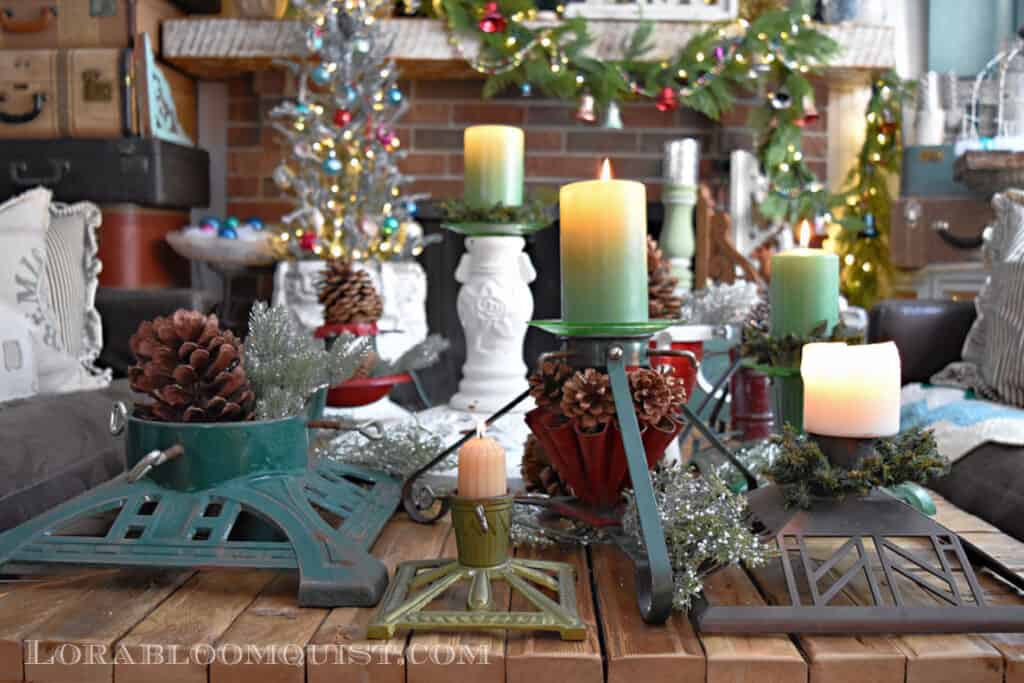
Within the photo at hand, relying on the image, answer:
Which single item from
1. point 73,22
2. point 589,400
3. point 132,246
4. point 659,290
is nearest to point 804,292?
point 659,290

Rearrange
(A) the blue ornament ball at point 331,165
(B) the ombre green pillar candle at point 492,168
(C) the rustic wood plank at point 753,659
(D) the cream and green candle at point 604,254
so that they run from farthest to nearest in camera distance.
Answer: (A) the blue ornament ball at point 331,165 < (B) the ombre green pillar candle at point 492,168 < (D) the cream and green candle at point 604,254 < (C) the rustic wood plank at point 753,659

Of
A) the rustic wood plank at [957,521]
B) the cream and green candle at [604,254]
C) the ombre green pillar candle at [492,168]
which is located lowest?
the rustic wood plank at [957,521]

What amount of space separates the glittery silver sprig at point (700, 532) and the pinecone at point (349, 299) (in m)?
0.70

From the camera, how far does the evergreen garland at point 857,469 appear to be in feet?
2.23

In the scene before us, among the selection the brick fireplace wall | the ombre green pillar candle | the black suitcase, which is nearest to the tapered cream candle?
the ombre green pillar candle

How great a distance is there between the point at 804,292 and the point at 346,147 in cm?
209

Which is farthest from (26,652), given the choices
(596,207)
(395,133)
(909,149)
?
(909,149)

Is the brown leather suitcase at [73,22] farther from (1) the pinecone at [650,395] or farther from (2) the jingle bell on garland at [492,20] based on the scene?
(1) the pinecone at [650,395]

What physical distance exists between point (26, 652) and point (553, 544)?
1.26 feet

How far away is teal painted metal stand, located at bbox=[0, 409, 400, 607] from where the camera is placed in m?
0.66

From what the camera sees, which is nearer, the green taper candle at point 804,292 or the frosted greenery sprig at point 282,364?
the frosted greenery sprig at point 282,364

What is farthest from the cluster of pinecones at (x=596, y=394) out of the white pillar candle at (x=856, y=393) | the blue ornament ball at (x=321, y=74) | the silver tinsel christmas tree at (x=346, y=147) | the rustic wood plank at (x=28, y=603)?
the blue ornament ball at (x=321, y=74)

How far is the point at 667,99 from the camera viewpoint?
294 centimetres

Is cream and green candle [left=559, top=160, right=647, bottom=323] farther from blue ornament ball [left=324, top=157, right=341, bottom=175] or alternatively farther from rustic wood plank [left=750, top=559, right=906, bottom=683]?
blue ornament ball [left=324, top=157, right=341, bottom=175]
